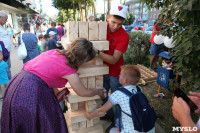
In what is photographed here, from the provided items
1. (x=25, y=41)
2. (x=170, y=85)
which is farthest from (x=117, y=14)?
(x=25, y=41)

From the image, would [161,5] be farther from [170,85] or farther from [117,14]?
[170,85]

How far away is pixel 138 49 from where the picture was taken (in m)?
5.67

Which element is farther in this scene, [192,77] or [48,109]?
[192,77]

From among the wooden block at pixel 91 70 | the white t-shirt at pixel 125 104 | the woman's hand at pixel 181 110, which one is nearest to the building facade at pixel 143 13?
the wooden block at pixel 91 70

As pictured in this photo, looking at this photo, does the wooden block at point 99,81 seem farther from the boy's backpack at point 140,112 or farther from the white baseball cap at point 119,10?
the white baseball cap at point 119,10

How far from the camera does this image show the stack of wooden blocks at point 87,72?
1.69 meters

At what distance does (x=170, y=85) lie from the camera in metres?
3.09

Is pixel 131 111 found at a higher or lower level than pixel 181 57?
lower

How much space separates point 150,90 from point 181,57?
95.3 inches

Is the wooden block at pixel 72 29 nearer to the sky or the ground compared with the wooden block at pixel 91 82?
nearer to the sky

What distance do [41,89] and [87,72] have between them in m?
0.56

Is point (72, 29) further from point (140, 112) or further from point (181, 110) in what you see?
point (181, 110)

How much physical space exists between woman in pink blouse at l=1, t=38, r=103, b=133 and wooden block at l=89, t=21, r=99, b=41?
0.31 meters

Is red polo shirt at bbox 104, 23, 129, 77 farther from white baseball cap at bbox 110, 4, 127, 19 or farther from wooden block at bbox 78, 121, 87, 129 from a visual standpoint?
wooden block at bbox 78, 121, 87, 129
